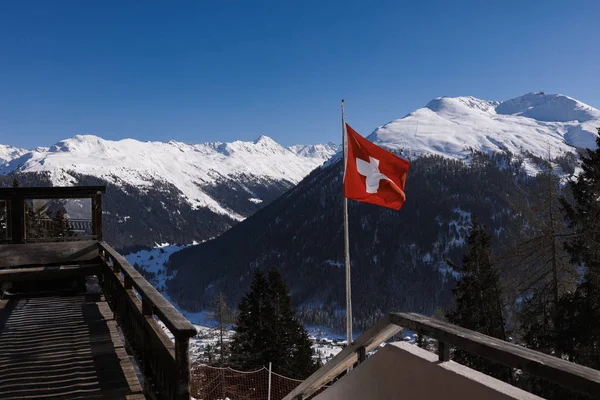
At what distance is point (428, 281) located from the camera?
176 m

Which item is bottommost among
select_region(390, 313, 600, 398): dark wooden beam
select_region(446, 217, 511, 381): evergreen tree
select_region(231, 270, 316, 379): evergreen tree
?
select_region(231, 270, 316, 379): evergreen tree

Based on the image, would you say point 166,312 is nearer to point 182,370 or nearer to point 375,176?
point 182,370

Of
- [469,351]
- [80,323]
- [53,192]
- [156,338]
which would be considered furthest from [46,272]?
[469,351]

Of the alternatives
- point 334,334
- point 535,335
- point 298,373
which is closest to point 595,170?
point 535,335

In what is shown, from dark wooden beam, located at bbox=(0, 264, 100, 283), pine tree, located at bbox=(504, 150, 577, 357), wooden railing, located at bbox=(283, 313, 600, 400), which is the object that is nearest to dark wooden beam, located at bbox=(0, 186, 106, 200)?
dark wooden beam, located at bbox=(0, 264, 100, 283)

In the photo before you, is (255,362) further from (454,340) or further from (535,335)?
(454,340)

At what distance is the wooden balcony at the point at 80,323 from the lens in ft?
14.1

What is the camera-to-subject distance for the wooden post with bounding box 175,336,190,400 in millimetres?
3375

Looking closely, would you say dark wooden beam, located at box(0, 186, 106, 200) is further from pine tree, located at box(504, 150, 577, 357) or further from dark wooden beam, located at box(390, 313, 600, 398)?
pine tree, located at box(504, 150, 577, 357)

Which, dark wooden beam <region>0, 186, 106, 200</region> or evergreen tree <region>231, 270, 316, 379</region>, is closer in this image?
dark wooden beam <region>0, 186, 106, 200</region>

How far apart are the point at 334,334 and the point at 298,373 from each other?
125687mm

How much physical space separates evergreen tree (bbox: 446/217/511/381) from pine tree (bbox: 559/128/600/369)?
516 centimetres

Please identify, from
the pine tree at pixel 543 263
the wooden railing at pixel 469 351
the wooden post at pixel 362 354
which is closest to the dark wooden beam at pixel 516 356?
the wooden railing at pixel 469 351

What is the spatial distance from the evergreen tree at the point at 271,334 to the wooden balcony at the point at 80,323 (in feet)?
64.7
